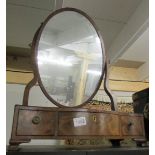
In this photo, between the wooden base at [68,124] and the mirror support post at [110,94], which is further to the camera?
the mirror support post at [110,94]

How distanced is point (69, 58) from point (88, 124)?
1.07 ft

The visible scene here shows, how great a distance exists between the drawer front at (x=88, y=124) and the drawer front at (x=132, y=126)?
35 mm

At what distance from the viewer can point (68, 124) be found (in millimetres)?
790

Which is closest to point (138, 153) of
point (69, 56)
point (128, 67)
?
Answer: point (69, 56)

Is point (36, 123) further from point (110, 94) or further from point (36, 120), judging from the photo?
point (110, 94)

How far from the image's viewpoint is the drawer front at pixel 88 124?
0.79m

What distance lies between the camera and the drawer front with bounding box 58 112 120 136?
786 mm

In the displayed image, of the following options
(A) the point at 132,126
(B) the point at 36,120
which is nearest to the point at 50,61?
(B) the point at 36,120

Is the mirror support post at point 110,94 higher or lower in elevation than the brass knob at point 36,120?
higher

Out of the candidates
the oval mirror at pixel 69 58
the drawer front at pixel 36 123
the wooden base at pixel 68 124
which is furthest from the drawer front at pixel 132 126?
the drawer front at pixel 36 123

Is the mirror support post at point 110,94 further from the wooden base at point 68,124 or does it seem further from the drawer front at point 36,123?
the drawer front at point 36,123

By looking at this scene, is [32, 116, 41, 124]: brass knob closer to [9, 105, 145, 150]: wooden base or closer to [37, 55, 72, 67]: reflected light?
[9, 105, 145, 150]: wooden base

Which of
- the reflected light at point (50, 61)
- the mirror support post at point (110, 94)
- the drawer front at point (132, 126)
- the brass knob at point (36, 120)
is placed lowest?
the drawer front at point (132, 126)
